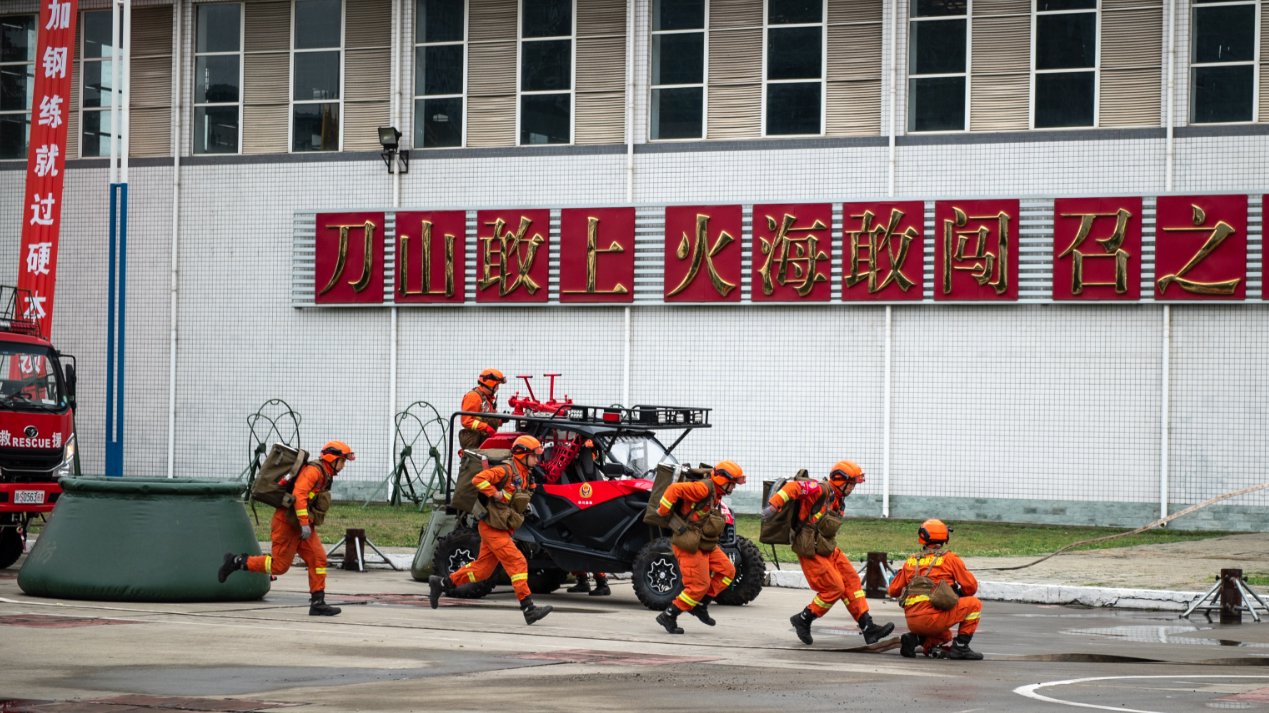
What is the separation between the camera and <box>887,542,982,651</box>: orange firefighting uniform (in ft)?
46.6

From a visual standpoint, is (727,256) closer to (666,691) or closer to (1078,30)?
(1078,30)

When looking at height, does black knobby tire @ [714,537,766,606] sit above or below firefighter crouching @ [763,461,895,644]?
below

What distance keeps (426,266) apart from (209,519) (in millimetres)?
15022

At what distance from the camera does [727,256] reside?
3031 cm

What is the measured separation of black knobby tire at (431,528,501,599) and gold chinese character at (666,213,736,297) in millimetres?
12624

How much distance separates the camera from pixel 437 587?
55.8 ft

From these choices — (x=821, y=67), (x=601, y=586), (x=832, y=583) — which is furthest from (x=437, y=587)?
(x=821, y=67)

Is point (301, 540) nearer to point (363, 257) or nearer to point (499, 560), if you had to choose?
point (499, 560)

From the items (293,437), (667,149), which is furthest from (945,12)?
(293,437)

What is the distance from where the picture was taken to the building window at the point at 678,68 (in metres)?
31.0

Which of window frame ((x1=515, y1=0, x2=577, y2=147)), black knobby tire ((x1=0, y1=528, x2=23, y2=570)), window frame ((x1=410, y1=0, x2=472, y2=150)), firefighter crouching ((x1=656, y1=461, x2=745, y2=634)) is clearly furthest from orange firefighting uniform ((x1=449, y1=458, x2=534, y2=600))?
window frame ((x1=410, y1=0, x2=472, y2=150))

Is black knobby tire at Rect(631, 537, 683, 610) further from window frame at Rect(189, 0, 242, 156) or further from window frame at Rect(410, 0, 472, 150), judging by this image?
window frame at Rect(189, 0, 242, 156)

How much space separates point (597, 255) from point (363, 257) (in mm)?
4539

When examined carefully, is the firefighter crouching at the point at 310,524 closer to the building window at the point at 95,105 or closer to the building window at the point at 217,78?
the building window at the point at 217,78
